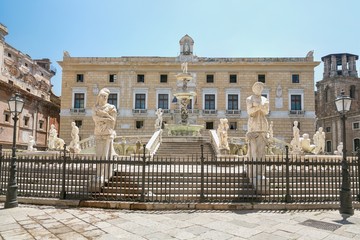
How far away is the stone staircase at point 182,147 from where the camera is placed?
17.1 m

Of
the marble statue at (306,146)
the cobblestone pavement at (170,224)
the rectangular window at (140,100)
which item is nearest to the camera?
the cobblestone pavement at (170,224)

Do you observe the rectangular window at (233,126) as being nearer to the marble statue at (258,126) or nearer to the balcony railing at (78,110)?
the balcony railing at (78,110)

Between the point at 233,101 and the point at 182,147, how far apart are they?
1983cm

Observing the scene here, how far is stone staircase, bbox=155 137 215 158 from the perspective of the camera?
1706cm

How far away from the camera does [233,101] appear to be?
3634 cm

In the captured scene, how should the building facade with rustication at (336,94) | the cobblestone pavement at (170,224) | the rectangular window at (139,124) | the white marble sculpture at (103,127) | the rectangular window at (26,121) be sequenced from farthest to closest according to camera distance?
1. the building facade with rustication at (336,94)
2. the rectangular window at (139,124)
3. the rectangular window at (26,121)
4. the white marble sculpture at (103,127)
5. the cobblestone pavement at (170,224)

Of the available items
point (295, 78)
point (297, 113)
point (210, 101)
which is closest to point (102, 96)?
point (210, 101)

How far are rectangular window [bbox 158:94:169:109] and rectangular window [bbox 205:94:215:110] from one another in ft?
17.3

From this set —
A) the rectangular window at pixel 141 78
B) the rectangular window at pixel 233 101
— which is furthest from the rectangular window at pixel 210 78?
the rectangular window at pixel 141 78

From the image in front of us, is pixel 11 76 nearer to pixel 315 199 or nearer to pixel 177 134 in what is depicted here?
pixel 177 134

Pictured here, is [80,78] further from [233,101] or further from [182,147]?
[182,147]

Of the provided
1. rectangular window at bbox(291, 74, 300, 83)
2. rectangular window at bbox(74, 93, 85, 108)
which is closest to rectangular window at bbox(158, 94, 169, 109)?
rectangular window at bbox(74, 93, 85, 108)

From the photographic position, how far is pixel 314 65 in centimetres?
3509

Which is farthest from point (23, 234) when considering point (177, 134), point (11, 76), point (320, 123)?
point (320, 123)
